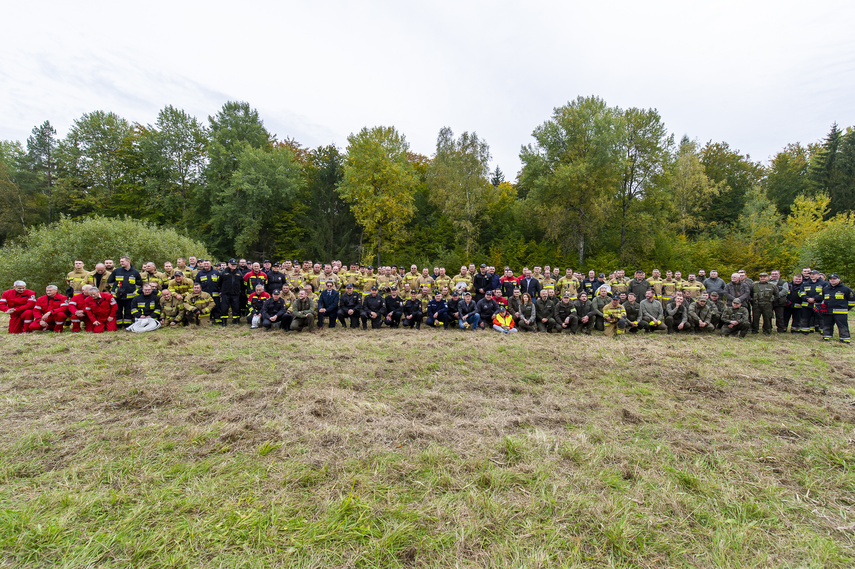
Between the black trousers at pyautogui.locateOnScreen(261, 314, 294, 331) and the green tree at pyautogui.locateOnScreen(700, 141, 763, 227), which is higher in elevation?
the green tree at pyautogui.locateOnScreen(700, 141, 763, 227)

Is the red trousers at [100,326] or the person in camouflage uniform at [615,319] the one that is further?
the person in camouflage uniform at [615,319]

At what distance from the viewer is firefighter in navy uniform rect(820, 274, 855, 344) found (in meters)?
8.72

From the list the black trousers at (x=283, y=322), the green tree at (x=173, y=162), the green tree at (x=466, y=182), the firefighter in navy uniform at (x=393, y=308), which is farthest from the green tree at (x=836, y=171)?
the green tree at (x=173, y=162)

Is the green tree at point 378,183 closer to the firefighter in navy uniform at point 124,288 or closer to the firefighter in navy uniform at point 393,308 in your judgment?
the firefighter in navy uniform at point 393,308

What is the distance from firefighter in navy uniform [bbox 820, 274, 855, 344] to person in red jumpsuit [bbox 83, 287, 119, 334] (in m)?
16.2

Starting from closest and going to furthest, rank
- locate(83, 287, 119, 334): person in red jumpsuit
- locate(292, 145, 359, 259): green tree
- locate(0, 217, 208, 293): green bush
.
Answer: locate(83, 287, 119, 334): person in red jumpsuit → locate(0, 217, 208, 293): green bush → locate(292, 145, 359, 259): green tree

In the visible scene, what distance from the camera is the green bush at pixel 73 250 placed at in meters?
15.7

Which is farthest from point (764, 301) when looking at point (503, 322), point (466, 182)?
point (466, 182)

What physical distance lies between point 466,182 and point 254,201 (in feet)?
51.9

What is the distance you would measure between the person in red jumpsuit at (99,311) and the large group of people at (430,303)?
0.06 feet

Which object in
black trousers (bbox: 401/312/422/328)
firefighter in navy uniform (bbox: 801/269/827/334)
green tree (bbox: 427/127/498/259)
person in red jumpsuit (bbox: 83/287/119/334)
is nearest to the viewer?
person in red jumpsuit (bbox: 83/287/119/334)

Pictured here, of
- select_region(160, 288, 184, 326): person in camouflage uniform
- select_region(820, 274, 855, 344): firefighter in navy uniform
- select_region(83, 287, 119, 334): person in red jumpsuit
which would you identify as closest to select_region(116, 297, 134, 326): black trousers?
select_region(83, 287, 119, 334): person in red jumpsuit

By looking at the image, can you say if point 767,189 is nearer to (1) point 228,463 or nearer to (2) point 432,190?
(2) point 432,190

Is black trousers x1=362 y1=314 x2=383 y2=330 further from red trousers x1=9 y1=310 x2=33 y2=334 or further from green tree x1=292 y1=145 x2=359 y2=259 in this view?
green tree x1=292 y1=145 x2=359 y2=259
